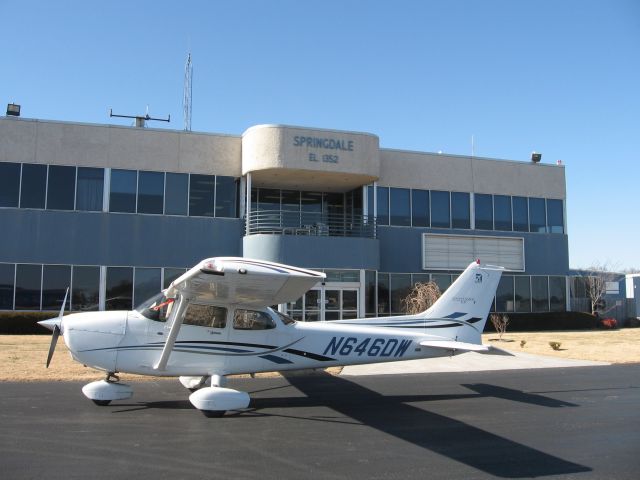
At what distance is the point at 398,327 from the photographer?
10984 mm

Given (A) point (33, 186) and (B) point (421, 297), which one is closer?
(A) point (33, 186)

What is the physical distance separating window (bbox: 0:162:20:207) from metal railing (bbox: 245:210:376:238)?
9223 millimetres

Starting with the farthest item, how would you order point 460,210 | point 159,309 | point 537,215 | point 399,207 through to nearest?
point 537,215 → point 460,210 → point 399,207 → point 159,309

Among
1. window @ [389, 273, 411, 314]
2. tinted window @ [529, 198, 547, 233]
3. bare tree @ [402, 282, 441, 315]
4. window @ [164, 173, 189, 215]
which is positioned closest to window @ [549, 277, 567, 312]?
tinted window @ [529, 198, 547, 233]

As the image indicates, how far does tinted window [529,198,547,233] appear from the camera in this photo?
1131 inches

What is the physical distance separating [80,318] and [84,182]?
1523 cm

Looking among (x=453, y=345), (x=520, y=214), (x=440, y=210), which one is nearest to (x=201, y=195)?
(x=440, y=210)

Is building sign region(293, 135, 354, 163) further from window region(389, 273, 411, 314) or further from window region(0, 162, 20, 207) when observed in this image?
window region(0, 162, 20, 207)

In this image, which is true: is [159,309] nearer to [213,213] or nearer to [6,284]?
[213,213]

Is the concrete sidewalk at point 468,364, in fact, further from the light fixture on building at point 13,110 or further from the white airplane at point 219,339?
the light fixture on building at point 13,110

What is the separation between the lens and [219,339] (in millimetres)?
9609

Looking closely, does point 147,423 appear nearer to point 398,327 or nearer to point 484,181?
point 398,327

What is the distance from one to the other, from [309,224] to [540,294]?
1263cm

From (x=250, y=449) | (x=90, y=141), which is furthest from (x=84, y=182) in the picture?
(x=250, y=449)
